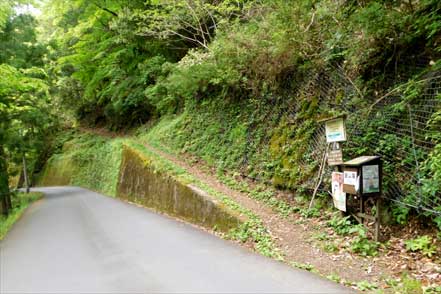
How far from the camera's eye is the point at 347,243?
16.8 ft

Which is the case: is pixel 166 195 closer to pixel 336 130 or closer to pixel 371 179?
pixel 336 130

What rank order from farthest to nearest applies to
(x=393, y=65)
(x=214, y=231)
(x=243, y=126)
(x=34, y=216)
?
(x=34, y=216)
(x=243, y=126)
(x=214, y=231)
(x=393, y=65)

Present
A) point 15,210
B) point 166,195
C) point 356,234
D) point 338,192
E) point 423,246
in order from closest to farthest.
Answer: point 423,246 < point 356,234 < point 338,192 < point 166,195 < point 15,210

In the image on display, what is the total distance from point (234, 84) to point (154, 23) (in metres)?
4.26

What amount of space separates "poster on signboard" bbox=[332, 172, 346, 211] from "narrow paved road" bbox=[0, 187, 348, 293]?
5.19ft

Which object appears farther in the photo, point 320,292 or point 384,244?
point 384,244

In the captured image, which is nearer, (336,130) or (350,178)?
(350,178)

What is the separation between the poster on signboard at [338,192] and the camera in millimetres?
5586

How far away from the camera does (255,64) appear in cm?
929

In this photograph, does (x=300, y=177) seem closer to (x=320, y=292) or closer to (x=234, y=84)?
(x=320, y=292)

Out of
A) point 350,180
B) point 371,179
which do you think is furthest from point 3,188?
point 371,179

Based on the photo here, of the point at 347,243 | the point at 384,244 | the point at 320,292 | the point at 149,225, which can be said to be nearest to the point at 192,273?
the point at 320,292

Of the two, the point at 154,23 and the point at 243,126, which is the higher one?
the point at 154,23

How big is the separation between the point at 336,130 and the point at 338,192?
43.7 inches
